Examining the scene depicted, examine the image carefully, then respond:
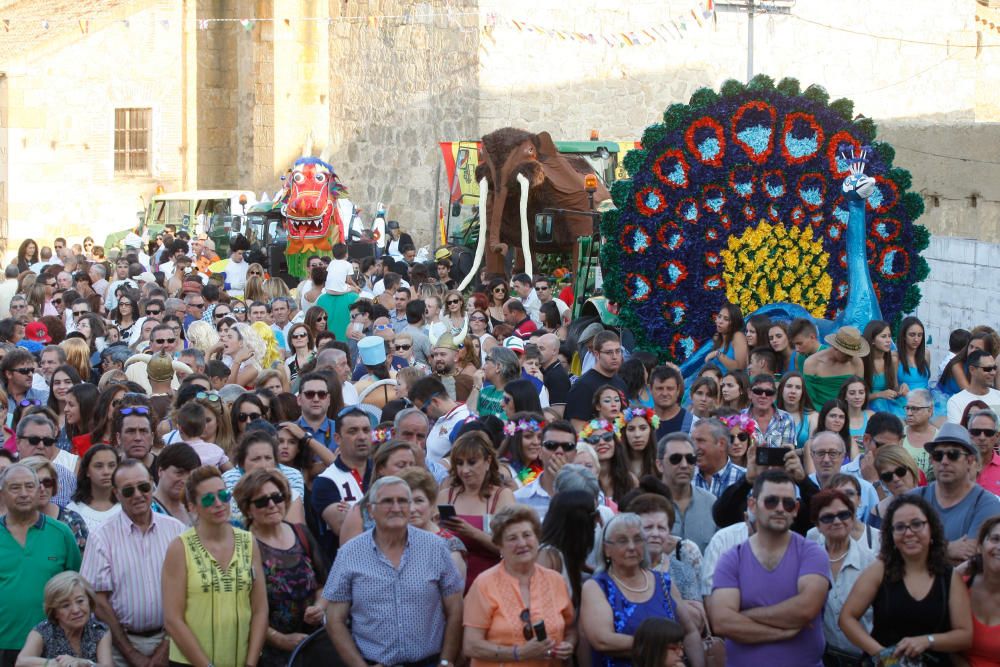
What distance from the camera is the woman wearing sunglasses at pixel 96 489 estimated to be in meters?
7.23

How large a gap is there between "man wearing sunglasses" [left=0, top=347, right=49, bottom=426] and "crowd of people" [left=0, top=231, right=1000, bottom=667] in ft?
1.14

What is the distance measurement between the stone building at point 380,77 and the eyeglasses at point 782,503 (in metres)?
20.2

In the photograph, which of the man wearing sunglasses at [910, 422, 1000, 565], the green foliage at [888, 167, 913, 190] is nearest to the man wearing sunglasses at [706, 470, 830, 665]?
the man wearing sunglasses at [910, 422, 1000, 565]

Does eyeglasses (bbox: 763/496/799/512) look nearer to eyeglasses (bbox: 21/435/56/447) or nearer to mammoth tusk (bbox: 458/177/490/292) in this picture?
eyeglasses (bbox: 21/435/56/447)

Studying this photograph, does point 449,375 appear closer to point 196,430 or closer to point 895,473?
point 196,430

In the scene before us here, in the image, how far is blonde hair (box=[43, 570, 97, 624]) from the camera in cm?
632

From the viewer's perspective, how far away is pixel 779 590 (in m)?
6.33

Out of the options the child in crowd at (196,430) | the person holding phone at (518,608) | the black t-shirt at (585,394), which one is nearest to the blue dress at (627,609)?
the person holding phone at (518,608)

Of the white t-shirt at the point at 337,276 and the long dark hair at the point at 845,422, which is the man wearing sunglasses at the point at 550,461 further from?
the white t-shirt at the point at 337,276

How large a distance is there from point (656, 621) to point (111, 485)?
2664 mm

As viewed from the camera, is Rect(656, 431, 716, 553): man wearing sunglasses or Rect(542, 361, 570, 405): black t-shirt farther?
Rect(542, 361, 570, 405): black t-shirt

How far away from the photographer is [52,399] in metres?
9.84

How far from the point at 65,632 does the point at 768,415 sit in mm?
4253

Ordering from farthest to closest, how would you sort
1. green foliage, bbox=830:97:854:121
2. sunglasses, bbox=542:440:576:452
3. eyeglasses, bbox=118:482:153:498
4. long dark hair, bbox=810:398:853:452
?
green foliage, bbox=830:97:854:121, long dark hair, bbox=810:398:853:452, sunglasses, bbox=542:440:576:452, eyeglasses, bbox=118:482:153:498
